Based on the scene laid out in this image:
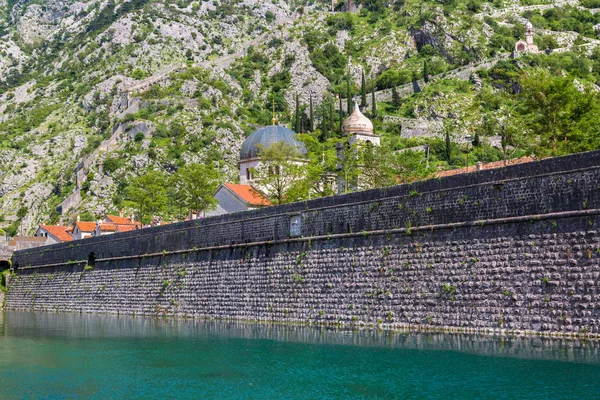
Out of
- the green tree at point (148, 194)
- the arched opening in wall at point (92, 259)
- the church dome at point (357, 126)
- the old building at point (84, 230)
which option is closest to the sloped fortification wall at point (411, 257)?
the arched opening in wall at point (92, 259)

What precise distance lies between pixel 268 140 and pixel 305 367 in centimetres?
3875

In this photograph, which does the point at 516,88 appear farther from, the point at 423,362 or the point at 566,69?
the point at 423,362

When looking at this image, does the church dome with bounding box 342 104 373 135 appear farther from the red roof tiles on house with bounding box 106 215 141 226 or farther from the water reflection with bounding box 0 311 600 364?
the water reflection with bounding box 0 311 600 364

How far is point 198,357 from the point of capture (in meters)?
24.7

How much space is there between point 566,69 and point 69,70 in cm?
9511

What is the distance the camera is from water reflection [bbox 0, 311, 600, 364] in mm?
20572

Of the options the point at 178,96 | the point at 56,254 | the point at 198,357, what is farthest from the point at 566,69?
the point at 198,357

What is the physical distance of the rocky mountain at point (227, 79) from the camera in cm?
10712

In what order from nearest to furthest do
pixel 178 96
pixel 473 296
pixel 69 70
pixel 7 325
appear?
pixel 473 296
pixel 7 325
pixel 178 96
pixel 69 70

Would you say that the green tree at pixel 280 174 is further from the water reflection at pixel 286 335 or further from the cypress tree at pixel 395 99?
the cypress tree at pixel 395 99

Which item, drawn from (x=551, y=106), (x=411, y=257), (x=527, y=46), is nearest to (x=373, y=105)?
(x=527, y=46)

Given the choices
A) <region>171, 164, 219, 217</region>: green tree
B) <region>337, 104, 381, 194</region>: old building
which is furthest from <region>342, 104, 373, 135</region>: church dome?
<region>171, 164, 219, 217</region>: green tree

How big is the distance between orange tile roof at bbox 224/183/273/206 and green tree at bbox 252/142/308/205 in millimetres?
496

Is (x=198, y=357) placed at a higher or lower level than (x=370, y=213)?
lower
